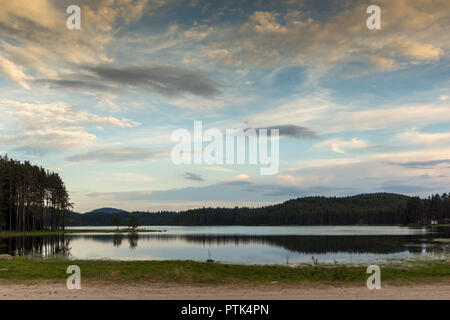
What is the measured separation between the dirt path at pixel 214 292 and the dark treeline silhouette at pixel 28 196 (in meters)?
78.8

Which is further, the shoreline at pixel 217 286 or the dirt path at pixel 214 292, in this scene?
the shoreline at pixel 217 286

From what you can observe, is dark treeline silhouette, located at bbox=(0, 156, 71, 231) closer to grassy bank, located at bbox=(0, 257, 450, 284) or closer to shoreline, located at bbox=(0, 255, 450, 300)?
grassy bank, located at bbox=(0, 257, 450, 284)

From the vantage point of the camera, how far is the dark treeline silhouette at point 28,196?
9238 cm

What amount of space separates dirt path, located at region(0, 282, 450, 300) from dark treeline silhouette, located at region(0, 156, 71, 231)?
259 ft

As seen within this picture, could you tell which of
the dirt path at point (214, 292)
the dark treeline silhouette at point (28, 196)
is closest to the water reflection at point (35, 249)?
the dirt path at point (214, 292)

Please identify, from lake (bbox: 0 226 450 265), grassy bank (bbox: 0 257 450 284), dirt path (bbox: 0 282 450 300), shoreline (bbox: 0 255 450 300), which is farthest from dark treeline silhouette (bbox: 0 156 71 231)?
dirt path (bbox: 0 282 450 300)

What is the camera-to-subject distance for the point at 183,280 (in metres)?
20.5

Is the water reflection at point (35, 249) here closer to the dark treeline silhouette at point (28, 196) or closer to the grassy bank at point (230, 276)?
the grassy bank at point (230, 276)

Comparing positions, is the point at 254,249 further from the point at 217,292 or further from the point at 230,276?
the point at 217,292
